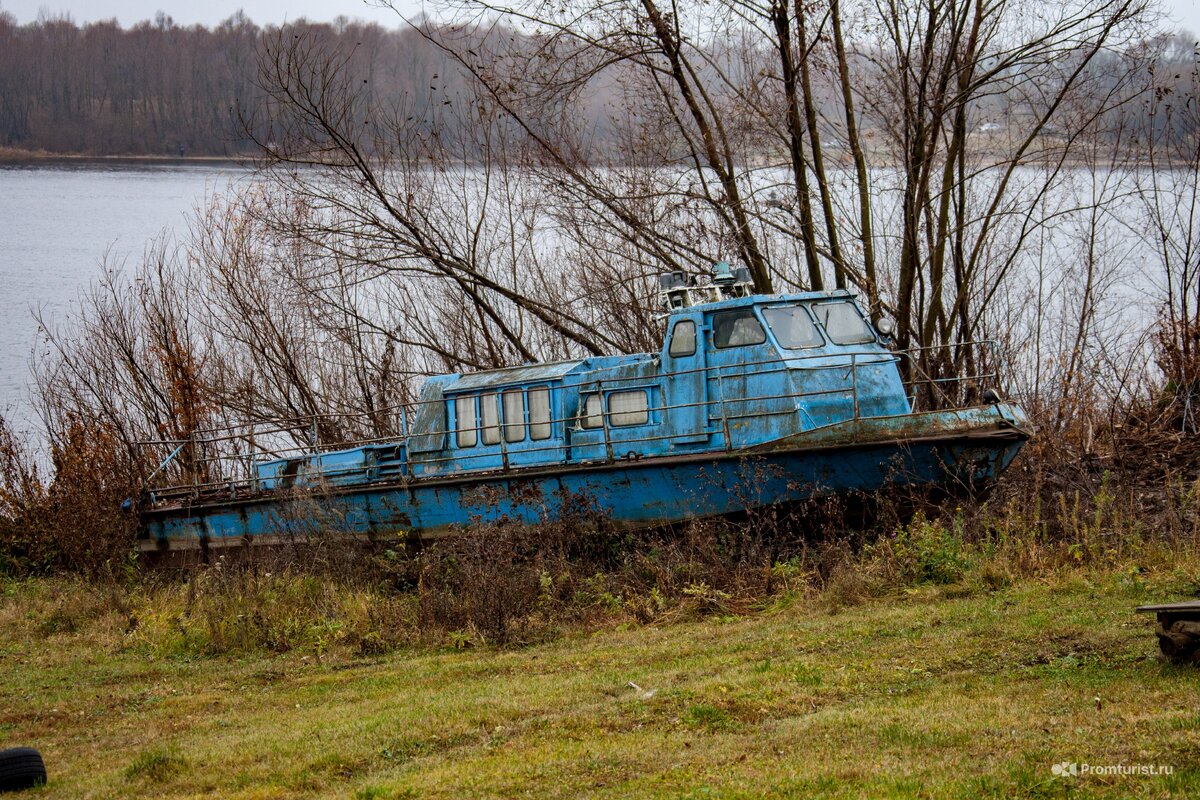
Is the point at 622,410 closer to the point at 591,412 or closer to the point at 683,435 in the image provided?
the point at 591,412

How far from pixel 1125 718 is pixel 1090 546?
5969 mm

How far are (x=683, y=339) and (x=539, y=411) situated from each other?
2608mm

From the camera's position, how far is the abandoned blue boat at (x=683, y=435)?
13.5 m

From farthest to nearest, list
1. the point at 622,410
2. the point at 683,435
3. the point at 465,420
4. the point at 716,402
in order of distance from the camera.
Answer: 1. the point at 465,420
2. the point at 622,410
3. the point at 683,435
4. the point at 716,402

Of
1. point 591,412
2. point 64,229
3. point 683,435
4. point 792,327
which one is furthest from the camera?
point 64,229

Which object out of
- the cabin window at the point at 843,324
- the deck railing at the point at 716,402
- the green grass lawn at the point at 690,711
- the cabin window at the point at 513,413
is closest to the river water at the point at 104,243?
the deck railing at the point at 716,402

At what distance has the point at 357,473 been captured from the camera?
17.9 metres

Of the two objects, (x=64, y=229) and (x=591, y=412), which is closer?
(x=591, y=412)

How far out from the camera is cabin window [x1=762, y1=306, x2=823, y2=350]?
1433cm

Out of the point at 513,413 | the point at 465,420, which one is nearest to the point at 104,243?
the point at 465,420

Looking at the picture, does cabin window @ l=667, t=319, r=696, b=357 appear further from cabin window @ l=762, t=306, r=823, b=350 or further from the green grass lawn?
the green grass lawn

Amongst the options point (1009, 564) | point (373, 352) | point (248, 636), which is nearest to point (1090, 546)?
point (1009, 564)

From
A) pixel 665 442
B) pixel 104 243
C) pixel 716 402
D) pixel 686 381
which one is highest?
pixel 104 243

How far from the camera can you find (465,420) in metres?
17.0
